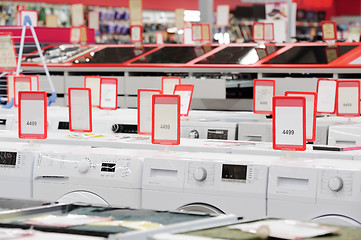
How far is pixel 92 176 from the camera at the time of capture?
393 cm

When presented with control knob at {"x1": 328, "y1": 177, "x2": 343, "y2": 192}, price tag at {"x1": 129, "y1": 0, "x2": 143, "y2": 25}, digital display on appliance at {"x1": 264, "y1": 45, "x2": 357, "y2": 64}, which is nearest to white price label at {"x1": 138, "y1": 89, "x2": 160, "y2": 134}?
control knob at {"x1": 328, "y1": 177, "x2": 343, "y2": 192}

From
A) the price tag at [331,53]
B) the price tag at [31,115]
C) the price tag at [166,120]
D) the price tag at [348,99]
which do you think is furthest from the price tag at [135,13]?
the price tag at [166,120]

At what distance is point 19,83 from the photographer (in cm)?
709

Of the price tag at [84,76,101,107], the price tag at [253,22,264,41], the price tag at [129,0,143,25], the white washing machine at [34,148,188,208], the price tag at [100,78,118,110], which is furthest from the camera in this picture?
the price tag at [129,0,143,25]

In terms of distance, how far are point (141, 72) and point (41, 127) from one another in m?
4.68

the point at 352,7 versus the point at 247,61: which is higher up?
the point at 352,7

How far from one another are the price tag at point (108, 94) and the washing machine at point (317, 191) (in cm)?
336

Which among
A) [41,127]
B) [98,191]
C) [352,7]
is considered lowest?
[98,191]

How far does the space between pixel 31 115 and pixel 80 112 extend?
0.38m

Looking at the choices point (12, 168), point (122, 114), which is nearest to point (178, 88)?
point (122, 114)

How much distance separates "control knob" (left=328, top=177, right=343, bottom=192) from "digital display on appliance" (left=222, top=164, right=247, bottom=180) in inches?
18.0

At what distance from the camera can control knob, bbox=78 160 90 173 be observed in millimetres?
3945

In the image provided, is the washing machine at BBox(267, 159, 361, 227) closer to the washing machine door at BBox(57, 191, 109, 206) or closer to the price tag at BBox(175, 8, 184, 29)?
the washing machine door at BBox(57, 191, 109, 206)

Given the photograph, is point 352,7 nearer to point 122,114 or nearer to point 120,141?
point 122,114
